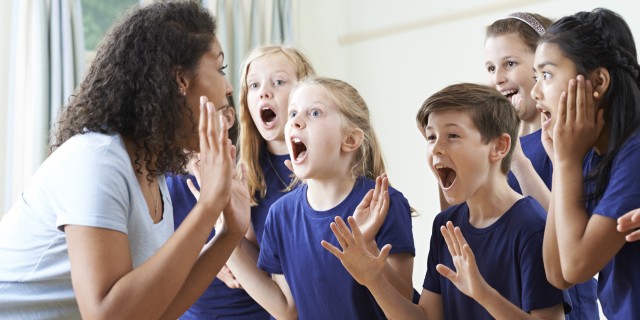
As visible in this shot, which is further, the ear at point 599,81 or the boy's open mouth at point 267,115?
the boy's open mouth at point 267,115

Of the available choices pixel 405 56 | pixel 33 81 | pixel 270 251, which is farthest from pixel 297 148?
pixel 405 56

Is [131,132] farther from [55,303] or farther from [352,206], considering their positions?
[352,206]

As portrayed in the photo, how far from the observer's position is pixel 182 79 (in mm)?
1607

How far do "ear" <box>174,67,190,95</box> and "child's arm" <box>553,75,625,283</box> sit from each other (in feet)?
2.43

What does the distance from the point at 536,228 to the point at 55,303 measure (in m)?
1.02

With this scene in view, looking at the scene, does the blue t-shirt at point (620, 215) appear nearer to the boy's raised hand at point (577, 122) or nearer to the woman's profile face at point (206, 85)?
the boy's raised hand at point (577, 122)

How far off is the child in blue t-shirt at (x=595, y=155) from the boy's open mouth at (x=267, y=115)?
1.03m

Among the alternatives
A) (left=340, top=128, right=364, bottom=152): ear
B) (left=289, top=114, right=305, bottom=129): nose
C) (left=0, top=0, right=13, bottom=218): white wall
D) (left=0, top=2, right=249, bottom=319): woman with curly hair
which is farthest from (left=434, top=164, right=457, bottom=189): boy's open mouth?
(left=0, top=0, right=13, bottom=218): white wall

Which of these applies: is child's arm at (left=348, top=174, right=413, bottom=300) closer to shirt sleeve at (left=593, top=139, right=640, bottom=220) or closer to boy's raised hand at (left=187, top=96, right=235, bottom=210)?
boy's raised hand at (left=187, top=96, right=235, bottom=210)

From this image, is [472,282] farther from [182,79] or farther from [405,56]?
[405,56]

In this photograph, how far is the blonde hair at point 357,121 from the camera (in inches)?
88.0

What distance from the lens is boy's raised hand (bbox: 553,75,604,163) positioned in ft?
5.13

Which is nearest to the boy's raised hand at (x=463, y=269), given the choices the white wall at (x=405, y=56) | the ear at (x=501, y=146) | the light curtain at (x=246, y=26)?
the ear at (x=501, y=146)

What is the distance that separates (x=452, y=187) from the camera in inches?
74.7
